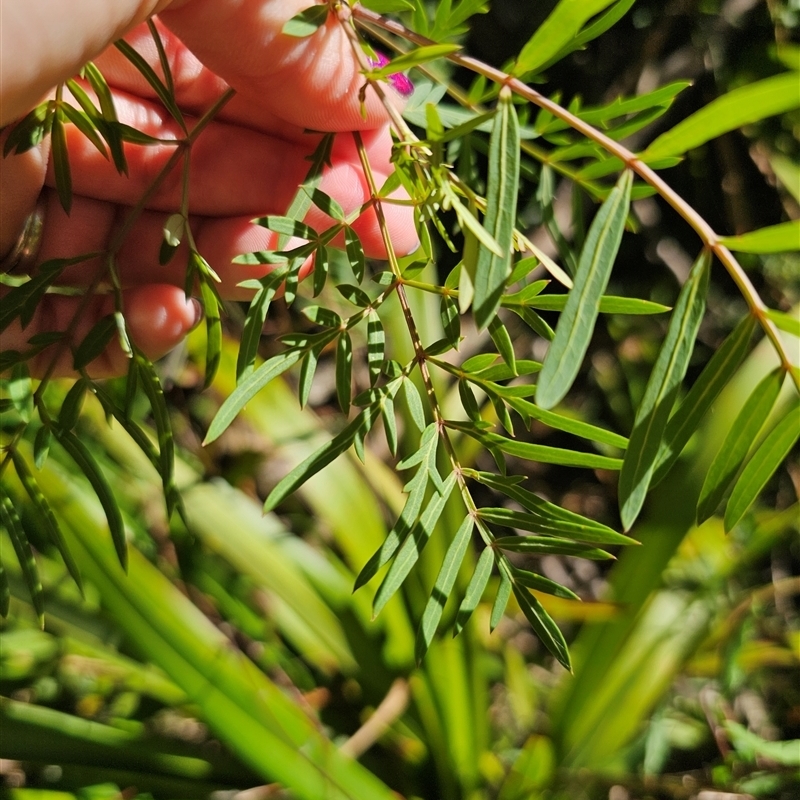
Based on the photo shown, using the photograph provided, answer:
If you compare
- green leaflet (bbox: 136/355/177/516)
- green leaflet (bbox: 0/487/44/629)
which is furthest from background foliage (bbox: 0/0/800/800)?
green leaflet (bbox: 136/355/177/516)

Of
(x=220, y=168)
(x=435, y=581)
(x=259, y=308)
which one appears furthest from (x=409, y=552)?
(x=220, y=168)

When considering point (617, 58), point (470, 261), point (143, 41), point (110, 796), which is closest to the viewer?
point (470, 261)

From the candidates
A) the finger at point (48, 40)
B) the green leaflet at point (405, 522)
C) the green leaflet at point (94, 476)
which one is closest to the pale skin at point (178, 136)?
the finger at point (48, 40)

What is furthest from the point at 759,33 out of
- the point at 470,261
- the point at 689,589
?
the point at 470,261

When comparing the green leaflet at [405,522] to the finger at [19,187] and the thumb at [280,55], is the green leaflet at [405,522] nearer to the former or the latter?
the thumb at [280,55]

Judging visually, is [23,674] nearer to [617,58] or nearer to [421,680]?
[421,680]

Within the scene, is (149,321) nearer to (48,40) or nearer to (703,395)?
(48,40)

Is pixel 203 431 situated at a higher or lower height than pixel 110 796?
higher
